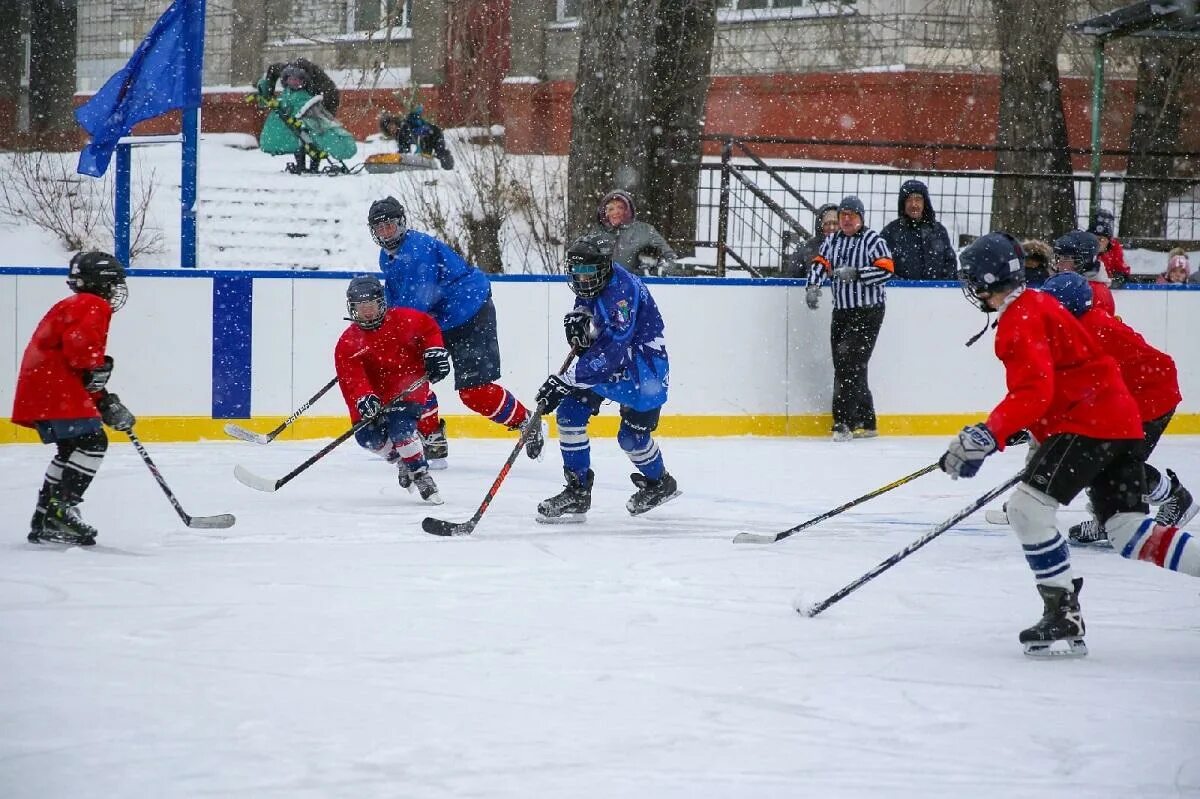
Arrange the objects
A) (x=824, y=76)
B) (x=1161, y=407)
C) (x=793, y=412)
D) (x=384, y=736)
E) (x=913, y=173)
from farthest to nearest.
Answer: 1. (x=824, y=76)
2. (x=913, y=173)
3. (x=793, y=412)
4. (x=1161, y=407)
5. (x=384, y=736)

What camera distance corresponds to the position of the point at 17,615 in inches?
167

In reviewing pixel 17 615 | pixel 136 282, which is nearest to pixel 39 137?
pixel 136 282

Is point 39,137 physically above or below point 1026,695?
above

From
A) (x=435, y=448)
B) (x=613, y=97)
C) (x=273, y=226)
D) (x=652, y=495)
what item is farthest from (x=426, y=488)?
(x=273, y=226)

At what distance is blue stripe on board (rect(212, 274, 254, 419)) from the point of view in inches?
A: 330

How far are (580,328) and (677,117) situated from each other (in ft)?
20.8

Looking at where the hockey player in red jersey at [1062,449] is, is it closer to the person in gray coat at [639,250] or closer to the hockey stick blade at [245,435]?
the hockey stick blade at [245,435]

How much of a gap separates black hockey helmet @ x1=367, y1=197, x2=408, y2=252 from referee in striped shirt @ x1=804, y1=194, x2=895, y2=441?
10.5 ft

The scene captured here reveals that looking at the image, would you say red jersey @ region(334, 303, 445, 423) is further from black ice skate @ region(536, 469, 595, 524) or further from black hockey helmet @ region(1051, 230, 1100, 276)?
black hockey helmet @ region(1051, 230, 1100, 276)

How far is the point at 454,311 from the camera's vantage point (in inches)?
295

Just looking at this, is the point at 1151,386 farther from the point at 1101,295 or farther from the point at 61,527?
the point at 61,527

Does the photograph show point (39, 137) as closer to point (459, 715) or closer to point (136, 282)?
point (136, 282)

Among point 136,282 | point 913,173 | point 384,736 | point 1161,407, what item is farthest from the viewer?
point 913,173

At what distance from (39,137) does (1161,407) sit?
14.2 metres
